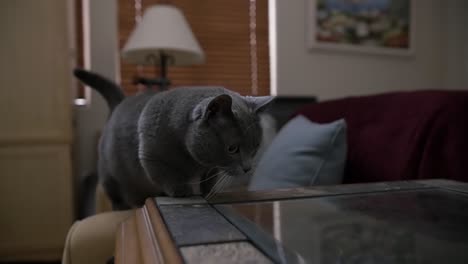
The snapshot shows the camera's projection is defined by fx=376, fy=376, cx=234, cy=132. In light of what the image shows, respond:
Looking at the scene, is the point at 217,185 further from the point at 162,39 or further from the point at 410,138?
the point at 162,39

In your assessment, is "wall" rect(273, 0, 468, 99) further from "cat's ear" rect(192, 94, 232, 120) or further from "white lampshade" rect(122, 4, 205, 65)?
"cat's ear" rect(192, 94, 232, 120)

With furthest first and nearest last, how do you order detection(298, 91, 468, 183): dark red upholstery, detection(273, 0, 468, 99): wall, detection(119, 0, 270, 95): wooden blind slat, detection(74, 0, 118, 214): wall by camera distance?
detection(273, 0, 468, 99): wall, detection(119, 0, 270, 95): wooden blind slat, detection(74, 0, 118, 214): wall, detection(298, 91, 468, 183): dark red upholstery

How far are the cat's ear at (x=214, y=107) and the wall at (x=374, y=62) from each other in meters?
1.83

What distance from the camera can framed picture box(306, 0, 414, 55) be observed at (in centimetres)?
244

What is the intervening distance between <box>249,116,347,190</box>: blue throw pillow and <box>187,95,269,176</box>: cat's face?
43 cm

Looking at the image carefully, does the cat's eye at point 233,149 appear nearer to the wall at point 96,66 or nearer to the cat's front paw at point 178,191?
the cat's front paw at point 178,191

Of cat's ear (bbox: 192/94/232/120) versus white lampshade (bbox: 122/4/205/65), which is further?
white lampshade (bbox: 122/4/205/65)

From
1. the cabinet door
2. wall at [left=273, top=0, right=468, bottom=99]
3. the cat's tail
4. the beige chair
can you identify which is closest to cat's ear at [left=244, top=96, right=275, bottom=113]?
the beige chair

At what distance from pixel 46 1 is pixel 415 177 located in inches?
63.3

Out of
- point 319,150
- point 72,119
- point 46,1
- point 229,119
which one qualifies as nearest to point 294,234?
point 229,119

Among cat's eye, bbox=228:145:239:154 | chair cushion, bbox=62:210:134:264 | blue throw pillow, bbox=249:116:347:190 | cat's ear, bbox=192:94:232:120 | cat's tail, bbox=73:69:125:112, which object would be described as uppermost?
cat's tail, bbox=73:69:125:112

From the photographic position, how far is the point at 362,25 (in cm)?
253

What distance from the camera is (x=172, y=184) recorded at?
0.64m

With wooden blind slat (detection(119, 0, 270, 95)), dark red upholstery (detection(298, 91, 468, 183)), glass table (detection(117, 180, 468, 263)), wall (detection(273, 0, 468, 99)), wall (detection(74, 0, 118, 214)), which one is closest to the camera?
glass table (detection(117, 180, 468, 263))
